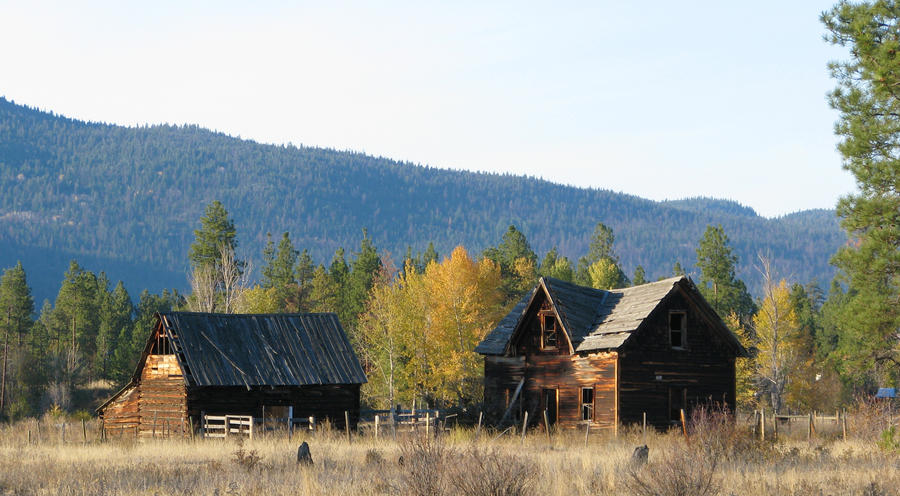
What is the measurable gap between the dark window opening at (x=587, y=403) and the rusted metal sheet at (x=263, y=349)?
9.62m

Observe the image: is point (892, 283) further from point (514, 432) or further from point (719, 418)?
point (514, 432)

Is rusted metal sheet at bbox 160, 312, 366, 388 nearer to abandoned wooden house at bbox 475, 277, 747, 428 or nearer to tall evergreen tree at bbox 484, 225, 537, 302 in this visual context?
abandoned wooden house at bbox 475, 277, 747, 428

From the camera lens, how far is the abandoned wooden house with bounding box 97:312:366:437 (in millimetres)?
40969

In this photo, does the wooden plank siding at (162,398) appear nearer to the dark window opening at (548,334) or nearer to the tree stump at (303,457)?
the dark window opening at (548,334)

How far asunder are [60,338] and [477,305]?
178 feet

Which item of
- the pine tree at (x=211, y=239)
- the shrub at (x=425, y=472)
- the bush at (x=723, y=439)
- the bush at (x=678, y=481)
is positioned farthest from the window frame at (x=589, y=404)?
the pine tree at (x=211, y=239)

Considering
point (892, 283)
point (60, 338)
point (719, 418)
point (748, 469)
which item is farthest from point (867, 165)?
point (60, 338)

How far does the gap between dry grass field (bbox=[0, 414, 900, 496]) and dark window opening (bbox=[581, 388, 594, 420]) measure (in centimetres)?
559

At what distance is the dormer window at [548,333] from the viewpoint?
40844 millimetres

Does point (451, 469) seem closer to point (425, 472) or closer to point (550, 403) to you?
point (425, 472)

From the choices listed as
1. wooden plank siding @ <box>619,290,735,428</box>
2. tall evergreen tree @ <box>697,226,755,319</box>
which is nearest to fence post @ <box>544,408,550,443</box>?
wooden plank siding @ <box>619,290,735,428</box>

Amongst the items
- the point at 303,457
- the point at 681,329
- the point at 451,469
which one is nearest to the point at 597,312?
the point at 681,329

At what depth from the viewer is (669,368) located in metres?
38.9

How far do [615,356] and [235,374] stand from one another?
14835 millimetres
